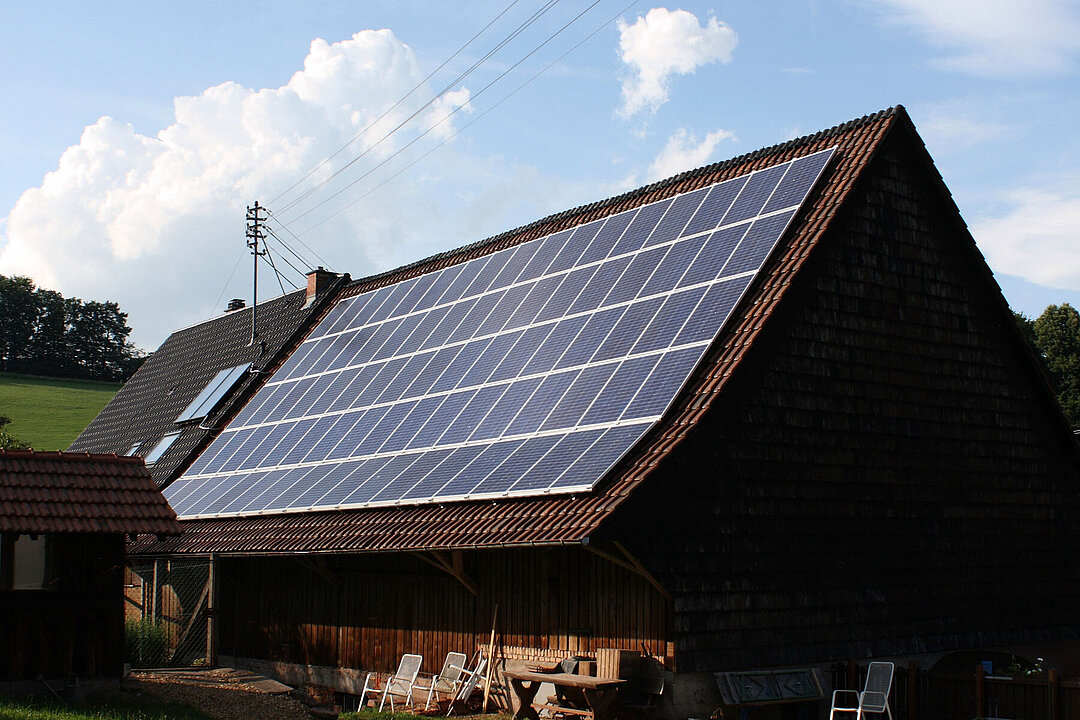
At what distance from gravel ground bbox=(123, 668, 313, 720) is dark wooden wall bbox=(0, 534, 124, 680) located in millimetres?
856

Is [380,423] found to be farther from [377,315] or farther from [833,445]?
[833,445]

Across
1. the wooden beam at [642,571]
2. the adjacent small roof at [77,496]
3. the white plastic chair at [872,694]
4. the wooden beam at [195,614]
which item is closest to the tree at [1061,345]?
the white plastic chair at [872,694]

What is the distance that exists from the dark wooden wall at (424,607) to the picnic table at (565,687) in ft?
2.41

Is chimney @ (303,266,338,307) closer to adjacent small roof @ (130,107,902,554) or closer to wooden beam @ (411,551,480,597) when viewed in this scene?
adjacent small roof @ (130,107,902,554)

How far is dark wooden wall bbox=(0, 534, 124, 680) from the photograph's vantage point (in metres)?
15.0

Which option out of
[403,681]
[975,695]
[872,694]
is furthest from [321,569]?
[975,695]

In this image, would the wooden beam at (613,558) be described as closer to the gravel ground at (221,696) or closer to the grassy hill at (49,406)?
the gravel ground at (221,696)

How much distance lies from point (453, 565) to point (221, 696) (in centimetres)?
397

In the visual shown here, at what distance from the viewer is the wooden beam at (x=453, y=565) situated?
53.1 ft

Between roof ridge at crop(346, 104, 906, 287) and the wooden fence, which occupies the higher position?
roof ridge at crop(346, 104, 906, 287)

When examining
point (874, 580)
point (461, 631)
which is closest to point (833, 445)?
point (874, 580)

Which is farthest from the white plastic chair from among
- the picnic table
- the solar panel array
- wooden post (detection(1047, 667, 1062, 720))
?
the solar panel array

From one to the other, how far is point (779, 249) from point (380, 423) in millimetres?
7911

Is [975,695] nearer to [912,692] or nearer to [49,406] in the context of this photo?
[912,692]
